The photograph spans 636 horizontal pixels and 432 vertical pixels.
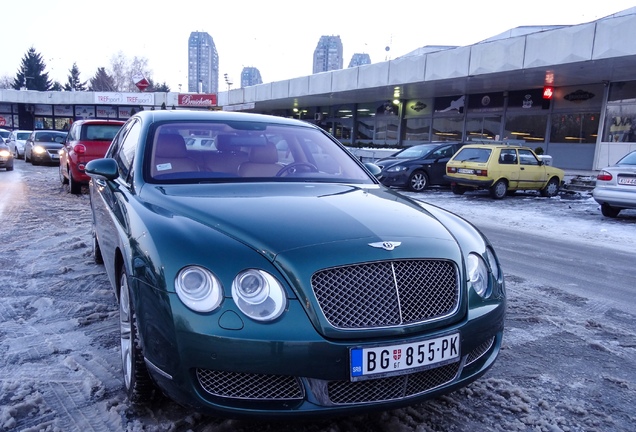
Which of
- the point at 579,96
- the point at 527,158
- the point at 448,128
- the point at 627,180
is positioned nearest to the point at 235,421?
the point at 627,180

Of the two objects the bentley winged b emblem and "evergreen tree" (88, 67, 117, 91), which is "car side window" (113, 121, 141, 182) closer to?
the bentley winged b emblem

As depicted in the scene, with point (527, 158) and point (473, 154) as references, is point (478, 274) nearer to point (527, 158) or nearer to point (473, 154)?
point (473, 154)

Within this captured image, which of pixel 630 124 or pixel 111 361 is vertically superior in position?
pixel 630 124

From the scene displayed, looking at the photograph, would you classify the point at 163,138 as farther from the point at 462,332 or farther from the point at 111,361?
the point at 462,332

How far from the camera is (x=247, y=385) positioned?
1962 millimetres

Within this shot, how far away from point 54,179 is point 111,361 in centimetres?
1350

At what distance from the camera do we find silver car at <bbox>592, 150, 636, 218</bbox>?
31.2 feet

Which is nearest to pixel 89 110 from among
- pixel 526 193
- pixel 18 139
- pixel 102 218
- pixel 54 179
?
pixel 18 139

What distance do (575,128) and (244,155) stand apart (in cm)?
2007

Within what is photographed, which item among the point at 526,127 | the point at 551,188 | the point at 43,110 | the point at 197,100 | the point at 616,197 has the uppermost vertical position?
the point at 197,100

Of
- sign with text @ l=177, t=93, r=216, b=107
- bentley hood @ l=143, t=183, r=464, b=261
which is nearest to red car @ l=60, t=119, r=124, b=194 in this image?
bentley hood @ l=143, t=183, r=464, b=261

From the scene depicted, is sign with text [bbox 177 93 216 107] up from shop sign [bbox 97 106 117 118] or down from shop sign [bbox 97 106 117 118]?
up

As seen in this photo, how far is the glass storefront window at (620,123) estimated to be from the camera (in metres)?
17.8

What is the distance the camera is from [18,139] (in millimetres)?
25594
